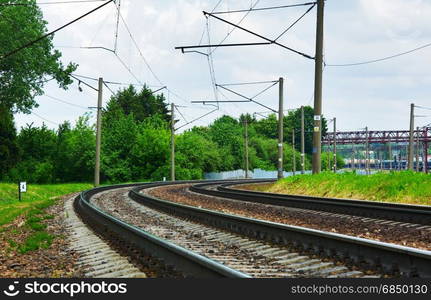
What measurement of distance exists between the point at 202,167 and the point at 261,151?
32.0 m

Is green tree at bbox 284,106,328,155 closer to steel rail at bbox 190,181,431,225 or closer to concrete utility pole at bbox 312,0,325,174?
concrete utility pole at bbox 312,0,325,174

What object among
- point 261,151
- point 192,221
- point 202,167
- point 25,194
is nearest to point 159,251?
point 192,221

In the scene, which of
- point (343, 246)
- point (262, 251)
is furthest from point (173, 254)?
point (343, 246)

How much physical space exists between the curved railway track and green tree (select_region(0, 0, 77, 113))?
4351 cm

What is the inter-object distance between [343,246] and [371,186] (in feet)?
47.3

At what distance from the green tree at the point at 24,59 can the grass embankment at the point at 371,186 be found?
35357mm

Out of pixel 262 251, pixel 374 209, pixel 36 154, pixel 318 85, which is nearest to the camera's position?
pixel 262 251

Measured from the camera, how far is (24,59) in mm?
52938

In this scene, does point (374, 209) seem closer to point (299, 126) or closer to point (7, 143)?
point (7, 143)

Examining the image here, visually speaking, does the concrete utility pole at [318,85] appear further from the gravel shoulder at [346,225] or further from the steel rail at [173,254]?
the steel rail at [173,254]

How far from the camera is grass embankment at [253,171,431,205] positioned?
18703 millimetres

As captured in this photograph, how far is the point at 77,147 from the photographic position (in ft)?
205

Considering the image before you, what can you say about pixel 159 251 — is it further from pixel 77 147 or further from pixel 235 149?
pixel 235 149
